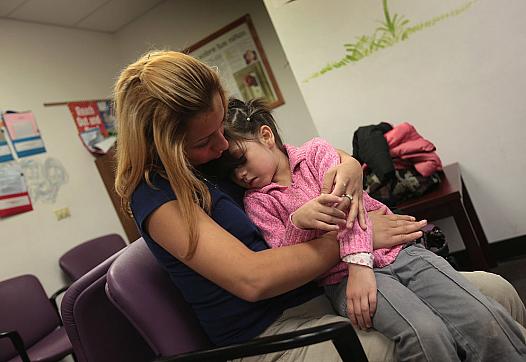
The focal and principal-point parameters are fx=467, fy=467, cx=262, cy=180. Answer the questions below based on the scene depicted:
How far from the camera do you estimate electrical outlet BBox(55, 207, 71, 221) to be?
12.1ft

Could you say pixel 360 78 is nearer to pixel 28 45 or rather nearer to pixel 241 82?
pixel 241 82

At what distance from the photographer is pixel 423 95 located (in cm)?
253

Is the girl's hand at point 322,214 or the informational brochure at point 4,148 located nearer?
the girl's hand at point 322,214

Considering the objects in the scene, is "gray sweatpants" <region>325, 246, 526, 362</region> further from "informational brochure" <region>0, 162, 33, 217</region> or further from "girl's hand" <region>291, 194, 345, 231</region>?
"informational brochure" <region>0, 162, 33, 217</region>

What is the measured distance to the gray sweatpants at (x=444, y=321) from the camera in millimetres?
993

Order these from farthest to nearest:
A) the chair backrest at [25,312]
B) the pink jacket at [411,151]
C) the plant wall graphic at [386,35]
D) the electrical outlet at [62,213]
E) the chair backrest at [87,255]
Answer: the electrical outlet at [62,213], the chair backrest at [87,255], the chair backrest at [25,312], the plant wall graphic at [386,35], the pink jacket at [411,151]

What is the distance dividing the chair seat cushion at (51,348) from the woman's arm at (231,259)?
1.77 meters

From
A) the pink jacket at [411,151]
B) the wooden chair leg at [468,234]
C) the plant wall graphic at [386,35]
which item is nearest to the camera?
the wooden chair leg at [468,234]

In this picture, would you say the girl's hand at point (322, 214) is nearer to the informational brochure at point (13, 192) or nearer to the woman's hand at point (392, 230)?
the woman's hand at point (392, 230)

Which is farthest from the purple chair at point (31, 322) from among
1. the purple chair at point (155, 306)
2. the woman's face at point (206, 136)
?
the woman's face at point (206, 136)

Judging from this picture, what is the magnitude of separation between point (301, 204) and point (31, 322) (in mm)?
2416

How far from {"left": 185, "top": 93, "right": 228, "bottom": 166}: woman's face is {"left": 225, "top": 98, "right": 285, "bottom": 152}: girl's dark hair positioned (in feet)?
0.47

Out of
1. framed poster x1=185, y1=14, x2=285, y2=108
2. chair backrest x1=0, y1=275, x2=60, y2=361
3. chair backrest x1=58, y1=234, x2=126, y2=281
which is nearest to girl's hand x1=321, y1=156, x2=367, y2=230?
chair backrest x1=0, y1=275, x2=60, y2=361

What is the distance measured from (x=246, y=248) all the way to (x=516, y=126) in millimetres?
1931
